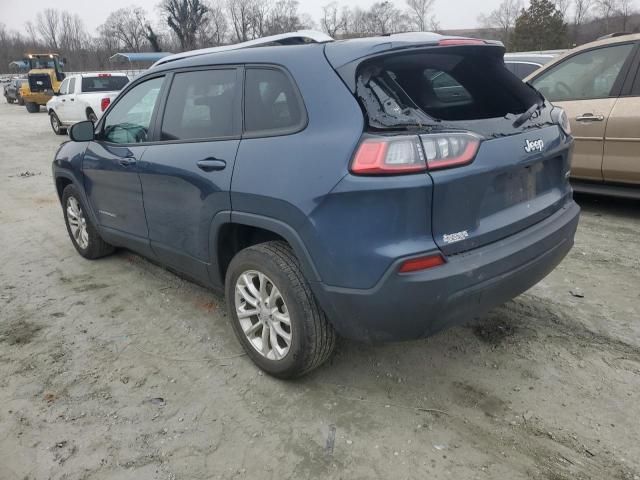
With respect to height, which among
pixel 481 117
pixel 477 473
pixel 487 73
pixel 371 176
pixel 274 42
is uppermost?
pixel 274 42

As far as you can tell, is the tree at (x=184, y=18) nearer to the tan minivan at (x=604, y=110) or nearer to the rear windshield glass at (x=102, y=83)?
the rear windshield glass at (x=102, y=83)

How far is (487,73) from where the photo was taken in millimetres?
2883

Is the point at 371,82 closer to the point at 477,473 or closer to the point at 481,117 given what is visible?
the point at 481,117

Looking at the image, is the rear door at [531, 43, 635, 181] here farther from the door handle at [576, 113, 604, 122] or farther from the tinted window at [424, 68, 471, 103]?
the tinted window at [424, 68, 471, 103]

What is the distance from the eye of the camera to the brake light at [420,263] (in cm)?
222

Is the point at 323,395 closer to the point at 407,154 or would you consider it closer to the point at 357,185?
the point at 357,185

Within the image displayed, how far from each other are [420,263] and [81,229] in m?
3.81

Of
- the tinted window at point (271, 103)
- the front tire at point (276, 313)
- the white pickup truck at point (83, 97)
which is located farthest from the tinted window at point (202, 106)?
the white pickup truck at point (83, 97)

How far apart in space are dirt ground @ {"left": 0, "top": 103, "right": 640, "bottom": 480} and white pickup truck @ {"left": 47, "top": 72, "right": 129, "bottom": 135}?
38.0 ft

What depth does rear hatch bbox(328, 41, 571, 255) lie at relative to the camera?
2.27 meters

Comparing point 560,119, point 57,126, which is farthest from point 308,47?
point 57,126

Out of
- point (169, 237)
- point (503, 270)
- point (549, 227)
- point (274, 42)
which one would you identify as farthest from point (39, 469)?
point (549, 227)

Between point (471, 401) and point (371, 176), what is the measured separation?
1316 millimetres

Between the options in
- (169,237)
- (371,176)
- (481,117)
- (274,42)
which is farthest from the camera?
(169,237)
